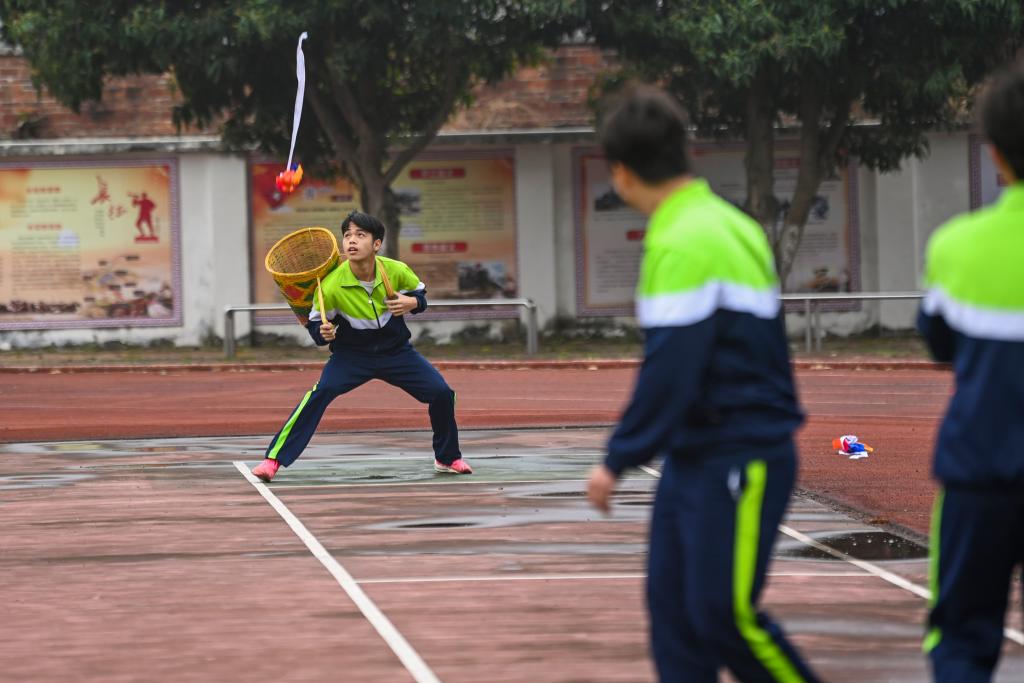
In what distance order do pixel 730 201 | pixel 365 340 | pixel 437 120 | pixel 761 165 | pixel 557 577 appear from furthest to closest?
1. pixel 730 201
2. pixel 761 165
3. pixel 437 120
4. pixel 365 340
5. pixel 557 577

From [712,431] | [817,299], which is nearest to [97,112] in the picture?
[817,299]

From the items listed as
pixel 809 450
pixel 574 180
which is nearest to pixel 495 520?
pixel 809 450

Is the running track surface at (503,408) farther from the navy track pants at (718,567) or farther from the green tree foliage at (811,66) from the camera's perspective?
the navy track pants at (718,567)

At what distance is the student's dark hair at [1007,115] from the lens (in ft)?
13.2

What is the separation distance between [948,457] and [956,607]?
1.20ft

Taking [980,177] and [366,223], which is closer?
[366,223]

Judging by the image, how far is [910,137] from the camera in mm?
24500

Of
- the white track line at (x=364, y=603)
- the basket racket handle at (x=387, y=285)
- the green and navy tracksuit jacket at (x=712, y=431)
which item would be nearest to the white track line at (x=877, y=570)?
the white track line at (x=364, y=603)

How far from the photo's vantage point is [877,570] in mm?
7828

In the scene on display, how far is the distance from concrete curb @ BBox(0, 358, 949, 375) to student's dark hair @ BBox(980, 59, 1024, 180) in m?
18.2

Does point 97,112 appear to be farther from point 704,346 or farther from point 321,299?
point 704,346

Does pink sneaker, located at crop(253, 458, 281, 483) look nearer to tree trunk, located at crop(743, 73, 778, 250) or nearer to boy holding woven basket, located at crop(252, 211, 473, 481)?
boy holding woven basket, located at crop(252, 211, 473, 481)

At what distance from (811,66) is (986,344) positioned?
1885cm

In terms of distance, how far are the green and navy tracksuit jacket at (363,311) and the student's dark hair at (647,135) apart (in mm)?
6586
